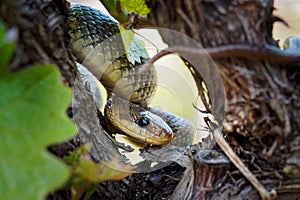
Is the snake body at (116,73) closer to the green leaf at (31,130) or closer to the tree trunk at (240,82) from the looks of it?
the tree trunk at (240,82)

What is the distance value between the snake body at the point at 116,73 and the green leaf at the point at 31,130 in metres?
0.37

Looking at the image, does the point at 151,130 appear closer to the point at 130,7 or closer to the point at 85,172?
the point at 130,7

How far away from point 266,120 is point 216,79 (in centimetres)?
6

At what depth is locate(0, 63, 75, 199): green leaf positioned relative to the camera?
10.4 inches

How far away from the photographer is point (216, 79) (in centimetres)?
39

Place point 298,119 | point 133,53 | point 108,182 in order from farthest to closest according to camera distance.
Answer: point 133,53
point 108,182
point 298,119

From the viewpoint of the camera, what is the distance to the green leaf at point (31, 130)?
26cm

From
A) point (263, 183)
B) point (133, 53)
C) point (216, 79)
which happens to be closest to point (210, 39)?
point (216, 79)

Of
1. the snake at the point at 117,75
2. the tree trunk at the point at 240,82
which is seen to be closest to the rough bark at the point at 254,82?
the tree trunk at the point at 240,82

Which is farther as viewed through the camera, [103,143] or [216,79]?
[103,143]

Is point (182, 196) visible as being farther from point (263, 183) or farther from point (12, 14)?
Answer: point (12, 14)

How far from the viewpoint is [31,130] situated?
0.27m

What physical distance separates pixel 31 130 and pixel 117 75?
0.41 meters

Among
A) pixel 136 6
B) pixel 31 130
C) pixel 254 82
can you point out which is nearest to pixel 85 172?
pixel 31 130
